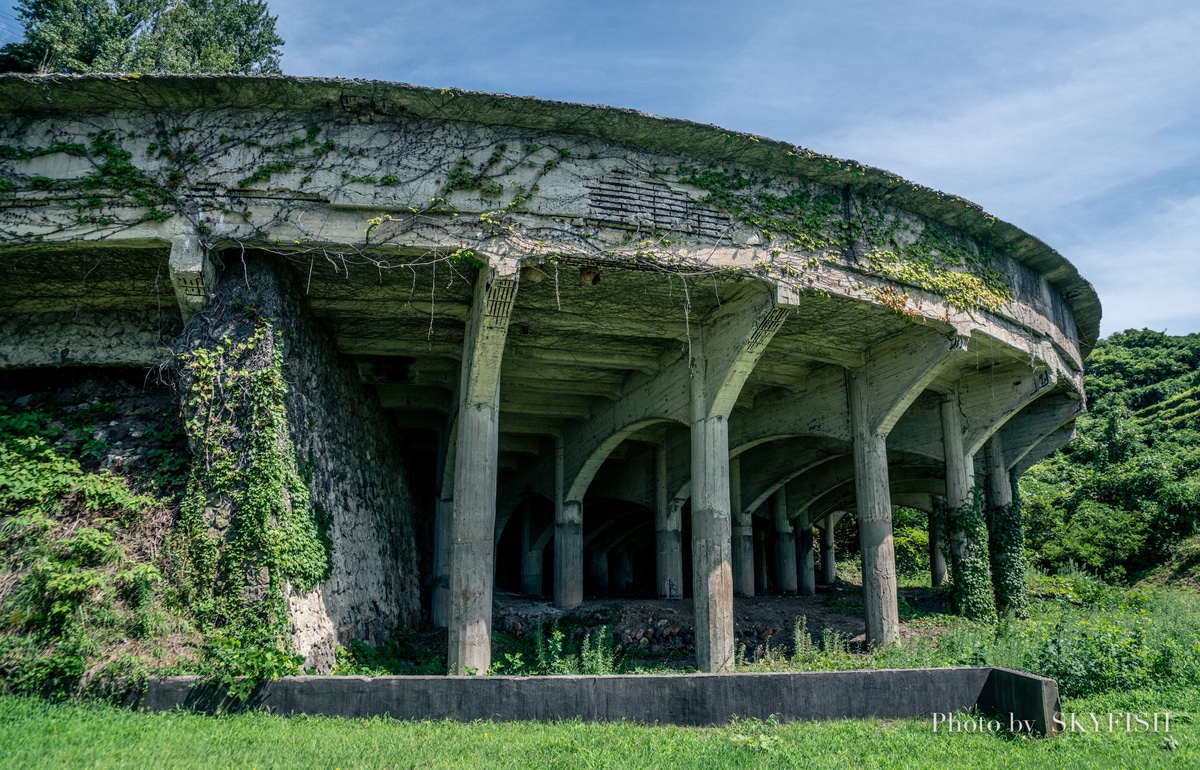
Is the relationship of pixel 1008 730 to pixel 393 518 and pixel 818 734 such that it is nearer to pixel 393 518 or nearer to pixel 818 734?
pixel 818 734

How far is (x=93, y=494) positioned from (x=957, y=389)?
46.9ft

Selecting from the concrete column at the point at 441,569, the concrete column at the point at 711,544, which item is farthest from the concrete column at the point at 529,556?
the concrete column at the point at 711,544

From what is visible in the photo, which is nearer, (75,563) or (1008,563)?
(75,563)

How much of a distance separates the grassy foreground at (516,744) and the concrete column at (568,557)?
10770mm

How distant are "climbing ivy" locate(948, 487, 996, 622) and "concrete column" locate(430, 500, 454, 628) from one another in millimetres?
9310

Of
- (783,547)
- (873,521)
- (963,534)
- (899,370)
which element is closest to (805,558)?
(783,547)

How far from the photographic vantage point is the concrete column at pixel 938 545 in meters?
25.7

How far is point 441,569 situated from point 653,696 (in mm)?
9235

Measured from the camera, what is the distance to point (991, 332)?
12.7 m

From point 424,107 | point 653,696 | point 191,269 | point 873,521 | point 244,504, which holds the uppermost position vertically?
point 424,107

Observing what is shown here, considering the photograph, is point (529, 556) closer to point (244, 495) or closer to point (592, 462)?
point (592, 462)

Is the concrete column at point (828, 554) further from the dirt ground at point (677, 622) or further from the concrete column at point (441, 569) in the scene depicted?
the concrete column at point (441, 569)

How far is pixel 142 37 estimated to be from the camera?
21.2 meters

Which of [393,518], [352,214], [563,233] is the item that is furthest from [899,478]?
[352,214]
